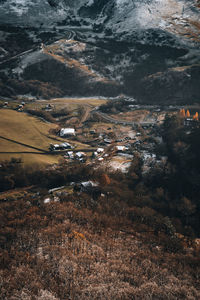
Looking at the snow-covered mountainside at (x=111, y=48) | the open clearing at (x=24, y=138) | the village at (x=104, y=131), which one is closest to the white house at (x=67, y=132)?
the village at (x=104, y=131)

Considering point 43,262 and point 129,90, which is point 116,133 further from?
point 43,262

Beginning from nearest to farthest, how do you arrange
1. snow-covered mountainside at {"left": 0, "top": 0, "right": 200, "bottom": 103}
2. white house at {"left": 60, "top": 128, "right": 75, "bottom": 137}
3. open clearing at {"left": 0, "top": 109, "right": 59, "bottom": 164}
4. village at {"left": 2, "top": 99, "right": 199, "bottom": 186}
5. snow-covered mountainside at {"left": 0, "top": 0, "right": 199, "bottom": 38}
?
Result: open clearing at {"left": 0, "top": 109, "right": 59, "bottom": 164}, village at {"left": 2, "top": 99, "right": 199, "bottom": 186}, white house at {"left": 60, "top": 128, "right": 75, "bottom": 137}, snow-covered mountainside at {"left": 0, "top": 0, "right": 200, "bottom": 103}, snow-covered mountainside at {"left": 0, "top": 0, "right": 199, "bottom": 38}

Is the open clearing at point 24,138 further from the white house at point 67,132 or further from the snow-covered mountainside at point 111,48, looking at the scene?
the snow-covered mountainside at point 111,48

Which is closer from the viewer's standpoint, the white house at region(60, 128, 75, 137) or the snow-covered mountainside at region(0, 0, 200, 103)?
the white house at region(60, 128, 75, 137)

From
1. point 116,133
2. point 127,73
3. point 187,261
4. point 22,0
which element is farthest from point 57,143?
point 22,0

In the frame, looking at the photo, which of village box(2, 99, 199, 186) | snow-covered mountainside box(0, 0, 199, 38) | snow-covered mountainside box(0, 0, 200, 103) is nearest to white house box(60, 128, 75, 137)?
village box(2, 99, 199, 186)

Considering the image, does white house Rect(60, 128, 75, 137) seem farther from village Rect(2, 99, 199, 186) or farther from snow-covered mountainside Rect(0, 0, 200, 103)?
snow-covered mountainside Rect(0, 0, 200, 103)
